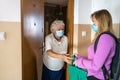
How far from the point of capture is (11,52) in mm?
2219

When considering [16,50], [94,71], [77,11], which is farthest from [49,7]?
[94,71]

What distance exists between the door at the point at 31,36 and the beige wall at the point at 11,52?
0.36 ft

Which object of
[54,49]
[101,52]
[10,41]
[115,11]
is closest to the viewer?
[101,52]

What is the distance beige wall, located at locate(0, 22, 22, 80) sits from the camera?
215 centimetres

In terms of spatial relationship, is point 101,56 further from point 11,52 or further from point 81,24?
point 81,24

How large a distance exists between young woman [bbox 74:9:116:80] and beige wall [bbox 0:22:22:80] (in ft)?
3.06

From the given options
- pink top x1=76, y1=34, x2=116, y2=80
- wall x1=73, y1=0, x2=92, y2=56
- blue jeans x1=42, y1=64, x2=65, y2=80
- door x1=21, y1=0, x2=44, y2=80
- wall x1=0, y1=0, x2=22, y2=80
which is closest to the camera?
pink top x1=76, y1=34, x2=116, y2=80

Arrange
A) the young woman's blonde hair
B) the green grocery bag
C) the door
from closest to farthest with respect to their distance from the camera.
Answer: the young woman's blonde hair < the green grocery bag < the door

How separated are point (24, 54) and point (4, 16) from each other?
23.8 inches

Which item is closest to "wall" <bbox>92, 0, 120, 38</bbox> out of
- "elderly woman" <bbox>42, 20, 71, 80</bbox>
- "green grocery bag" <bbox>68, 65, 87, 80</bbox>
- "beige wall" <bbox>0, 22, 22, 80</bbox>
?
"elderly woman" <bbox>42, 20, 71, 80</bbox>

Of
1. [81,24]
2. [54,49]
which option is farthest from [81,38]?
[54,49]

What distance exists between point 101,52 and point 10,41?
123cm

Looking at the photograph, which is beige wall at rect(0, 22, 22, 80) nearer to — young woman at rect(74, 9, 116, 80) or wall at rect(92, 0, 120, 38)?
young woman at rect(74, 9, 116, 80)

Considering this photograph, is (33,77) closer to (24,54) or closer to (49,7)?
(24,54)
